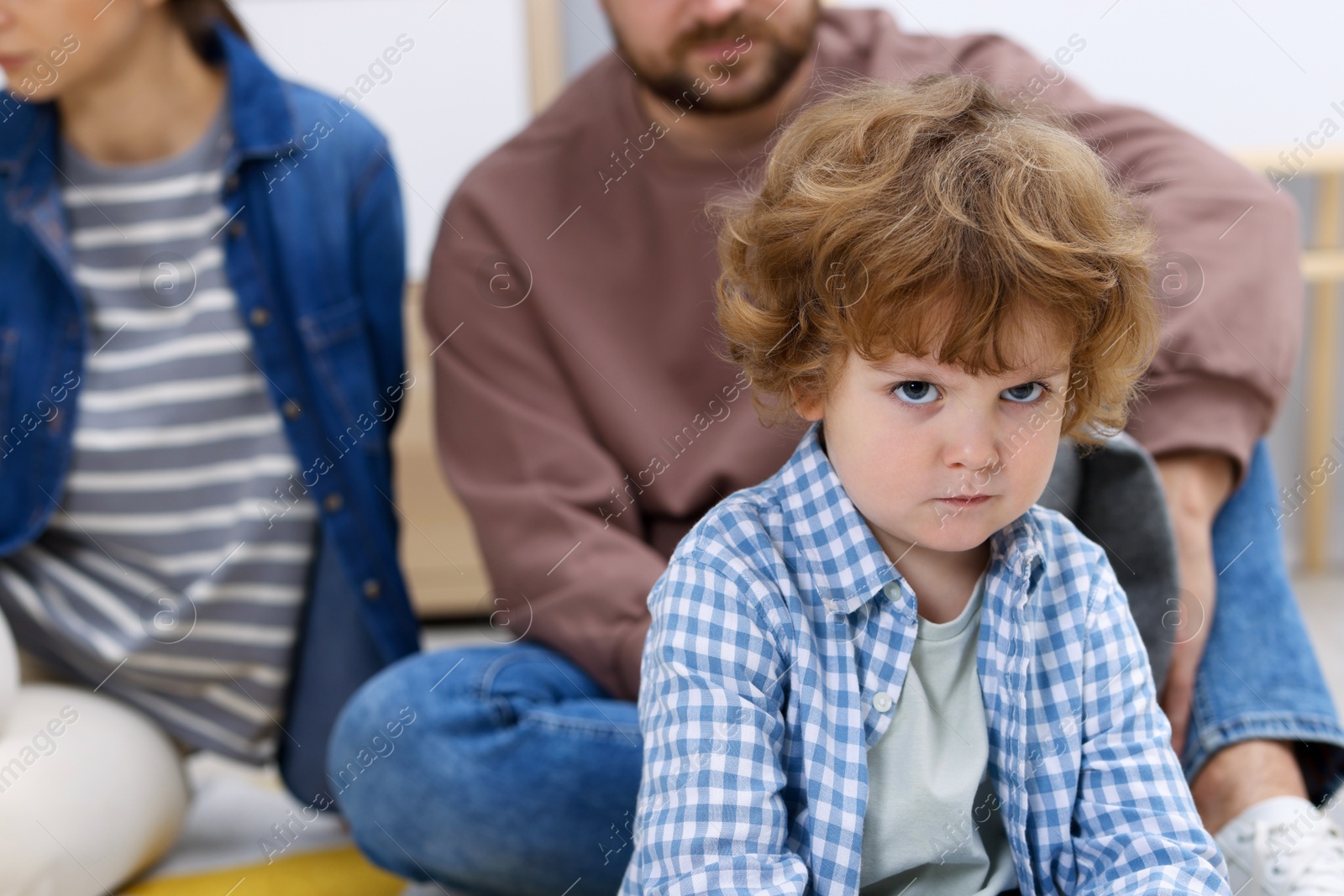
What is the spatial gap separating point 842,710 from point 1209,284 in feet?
1.85

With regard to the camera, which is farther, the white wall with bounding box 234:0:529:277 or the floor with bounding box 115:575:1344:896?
the white wall with bounding box 234:0:529:277

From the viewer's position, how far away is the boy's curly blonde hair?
2.10 feet

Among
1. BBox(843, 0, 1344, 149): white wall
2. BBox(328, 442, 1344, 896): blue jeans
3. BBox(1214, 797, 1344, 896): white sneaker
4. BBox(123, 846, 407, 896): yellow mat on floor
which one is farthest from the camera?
BBox(843, 0, 1344, 149): white wall

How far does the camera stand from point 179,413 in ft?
3.91

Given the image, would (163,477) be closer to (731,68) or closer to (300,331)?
(300,331)

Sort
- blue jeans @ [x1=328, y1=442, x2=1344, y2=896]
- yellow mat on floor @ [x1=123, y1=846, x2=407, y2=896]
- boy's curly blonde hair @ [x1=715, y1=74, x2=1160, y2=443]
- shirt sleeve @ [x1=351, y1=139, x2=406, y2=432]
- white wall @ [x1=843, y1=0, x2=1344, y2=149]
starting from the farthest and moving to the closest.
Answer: white wall @ [x1=843, y1=0, x2=1344, y2=149]
shirt sleeve @ [x1=351, y1=139, x2=406, y2=432]
yellow mat on floor @ [x1=123, y1=846, x2=407, y2=896]
blue jeans @ [x1=328, y1=442, x2=1344, y2=896]
boy's curly blonde hair @ [x1=715, y1=74, x2=1160, y2=443]

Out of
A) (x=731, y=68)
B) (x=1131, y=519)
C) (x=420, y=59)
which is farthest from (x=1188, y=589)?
(x=420, y=59)

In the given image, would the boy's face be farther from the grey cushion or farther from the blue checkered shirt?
the grey cushion

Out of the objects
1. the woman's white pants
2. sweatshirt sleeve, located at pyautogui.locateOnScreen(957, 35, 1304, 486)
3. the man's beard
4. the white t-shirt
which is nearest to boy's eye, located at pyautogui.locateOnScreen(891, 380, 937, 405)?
the white t-shirt

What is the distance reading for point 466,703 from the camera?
100 centimetres

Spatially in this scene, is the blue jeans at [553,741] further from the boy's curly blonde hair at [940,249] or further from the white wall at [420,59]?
the white wall at [420,59]

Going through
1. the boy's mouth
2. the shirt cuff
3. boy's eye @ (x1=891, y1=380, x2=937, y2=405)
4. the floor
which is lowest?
the floor

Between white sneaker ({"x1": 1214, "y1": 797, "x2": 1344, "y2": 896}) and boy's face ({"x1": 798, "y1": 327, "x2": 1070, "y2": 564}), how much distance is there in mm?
379

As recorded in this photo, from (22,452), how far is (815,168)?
863mm
